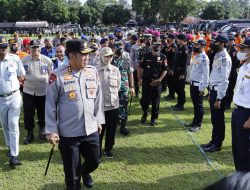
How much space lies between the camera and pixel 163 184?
4977 mm

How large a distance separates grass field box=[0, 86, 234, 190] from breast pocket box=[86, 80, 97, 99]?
1513mm

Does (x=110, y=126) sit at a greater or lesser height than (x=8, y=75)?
lesser

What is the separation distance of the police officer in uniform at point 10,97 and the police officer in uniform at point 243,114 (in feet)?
10.7

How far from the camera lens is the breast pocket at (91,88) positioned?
4.03 metres

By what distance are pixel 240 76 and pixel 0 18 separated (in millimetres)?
83888

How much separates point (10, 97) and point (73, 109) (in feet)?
5.99

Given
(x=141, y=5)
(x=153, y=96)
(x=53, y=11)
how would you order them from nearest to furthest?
(x=153, y=96) < (x=141, y=5) < (x=53, y=11)

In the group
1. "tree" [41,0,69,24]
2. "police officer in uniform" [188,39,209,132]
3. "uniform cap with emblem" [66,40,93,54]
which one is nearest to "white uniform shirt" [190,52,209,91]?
"police officer in uniform" [188,39,209,132]

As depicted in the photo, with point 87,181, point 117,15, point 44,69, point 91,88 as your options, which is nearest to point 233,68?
point 44,69

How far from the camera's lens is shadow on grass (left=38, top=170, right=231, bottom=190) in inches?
192

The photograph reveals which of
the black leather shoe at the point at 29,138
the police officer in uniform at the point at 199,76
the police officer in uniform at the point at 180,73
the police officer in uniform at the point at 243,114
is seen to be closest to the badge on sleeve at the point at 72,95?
the police officer in uniform at the point at 243,114

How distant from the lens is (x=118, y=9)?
8000 cm

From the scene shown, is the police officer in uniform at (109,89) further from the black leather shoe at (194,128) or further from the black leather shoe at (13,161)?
the black leather shoe at (194,128)

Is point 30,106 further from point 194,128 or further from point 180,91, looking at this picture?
point 180,91
